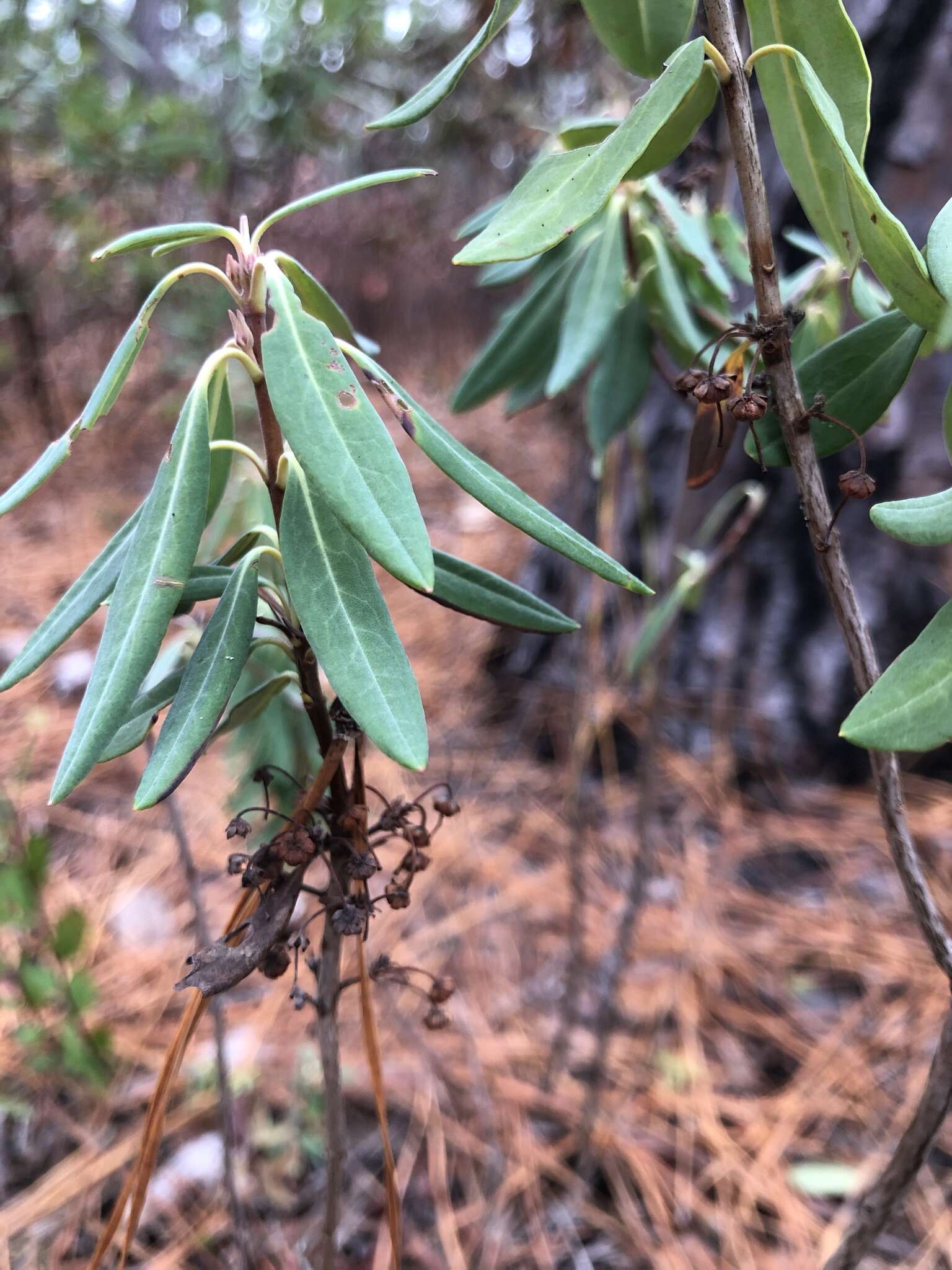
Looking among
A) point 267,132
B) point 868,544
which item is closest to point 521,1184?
point 868,544

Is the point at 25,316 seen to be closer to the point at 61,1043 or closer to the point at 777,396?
the point at 61,1043

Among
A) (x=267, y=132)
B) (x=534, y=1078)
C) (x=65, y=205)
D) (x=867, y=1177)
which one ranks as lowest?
(x=867, y=1177)

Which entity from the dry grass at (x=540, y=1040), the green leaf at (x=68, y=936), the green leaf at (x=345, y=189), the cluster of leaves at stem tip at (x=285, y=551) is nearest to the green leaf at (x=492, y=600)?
the cluster of leaves at stem tip at (x=285, y=551)

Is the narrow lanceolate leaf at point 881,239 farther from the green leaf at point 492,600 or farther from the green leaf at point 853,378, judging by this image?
the green leaf at point 492,600

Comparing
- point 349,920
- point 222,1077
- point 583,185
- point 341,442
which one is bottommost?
point 222,1077

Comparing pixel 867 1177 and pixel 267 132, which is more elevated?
pixel 267 132

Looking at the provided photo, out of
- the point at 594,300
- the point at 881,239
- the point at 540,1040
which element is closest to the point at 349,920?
the point at 881,239

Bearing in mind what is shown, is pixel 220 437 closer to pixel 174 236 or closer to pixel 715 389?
pixel 174 236
